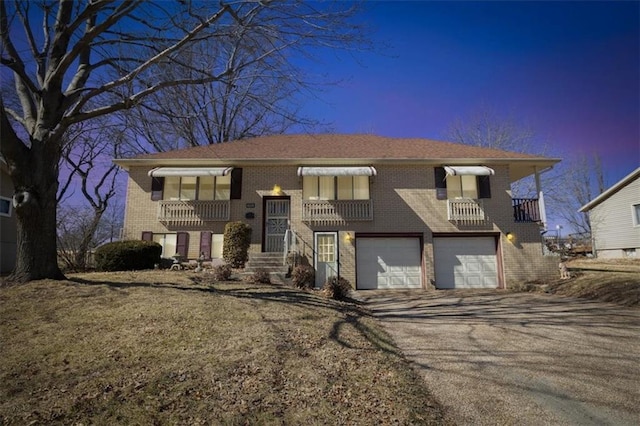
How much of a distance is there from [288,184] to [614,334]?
37.1ft

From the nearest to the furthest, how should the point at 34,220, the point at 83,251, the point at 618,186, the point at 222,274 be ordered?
the point at 34,220, the point at 222,274, the point at 83,251, the point at 618,186

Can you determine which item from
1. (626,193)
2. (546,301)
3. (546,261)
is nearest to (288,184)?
(546,301)

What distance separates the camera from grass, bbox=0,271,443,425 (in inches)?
132

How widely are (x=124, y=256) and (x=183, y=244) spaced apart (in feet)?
8.38

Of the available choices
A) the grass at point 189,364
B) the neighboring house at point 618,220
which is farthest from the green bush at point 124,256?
the neighboring house at point 618,220

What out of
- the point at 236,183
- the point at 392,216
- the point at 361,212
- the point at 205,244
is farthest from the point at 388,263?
the point at 205,244

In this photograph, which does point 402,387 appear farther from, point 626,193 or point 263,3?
point 626,193

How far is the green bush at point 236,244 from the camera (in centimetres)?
1354

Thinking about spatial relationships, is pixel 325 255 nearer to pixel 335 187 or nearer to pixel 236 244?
pixel 335 187

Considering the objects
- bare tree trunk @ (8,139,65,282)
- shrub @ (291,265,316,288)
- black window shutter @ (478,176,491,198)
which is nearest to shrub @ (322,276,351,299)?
shrub @ (291,265,316,288)

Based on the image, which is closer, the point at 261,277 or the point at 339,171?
the point at 261,277

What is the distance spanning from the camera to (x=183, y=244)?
14.1 m

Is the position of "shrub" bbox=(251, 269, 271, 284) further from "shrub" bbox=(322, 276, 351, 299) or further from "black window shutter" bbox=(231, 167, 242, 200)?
"black window shutter" bbox=(231, 167, 242, 200)

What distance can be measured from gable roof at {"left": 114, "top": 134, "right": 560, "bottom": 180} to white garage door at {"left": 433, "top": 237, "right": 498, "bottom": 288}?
3.36 metres
